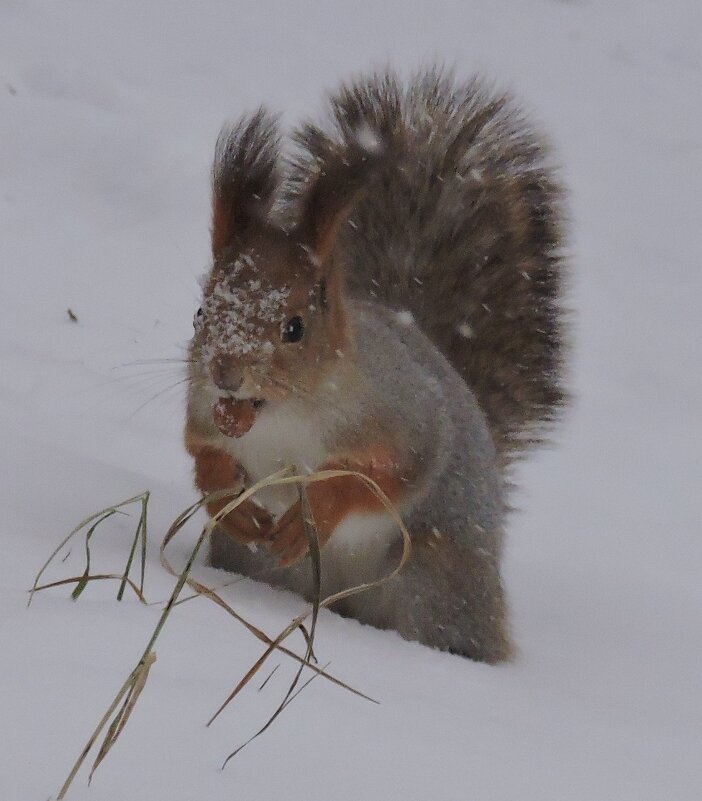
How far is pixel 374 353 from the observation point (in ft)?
5.62

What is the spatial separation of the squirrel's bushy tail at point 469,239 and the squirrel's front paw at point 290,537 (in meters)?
0.62

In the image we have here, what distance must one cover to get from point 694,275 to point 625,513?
1428mm

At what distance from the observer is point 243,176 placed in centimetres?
160

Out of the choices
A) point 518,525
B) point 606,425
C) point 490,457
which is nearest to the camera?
point 490,457

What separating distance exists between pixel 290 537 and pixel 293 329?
0.86 feet

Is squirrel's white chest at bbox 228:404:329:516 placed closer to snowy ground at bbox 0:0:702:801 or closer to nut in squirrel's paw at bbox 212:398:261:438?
nut in squirrel's paw at bbox 212:398:261:438

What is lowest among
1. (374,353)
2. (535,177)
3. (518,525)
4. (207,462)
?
(518,525)

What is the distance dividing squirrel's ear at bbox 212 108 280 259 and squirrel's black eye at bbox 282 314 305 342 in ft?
0.50

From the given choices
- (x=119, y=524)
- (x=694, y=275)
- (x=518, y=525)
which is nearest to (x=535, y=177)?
(x=518, y=525)

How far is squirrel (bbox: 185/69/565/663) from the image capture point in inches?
61.7

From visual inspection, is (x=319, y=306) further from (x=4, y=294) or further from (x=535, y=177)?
(x=4, y=294)

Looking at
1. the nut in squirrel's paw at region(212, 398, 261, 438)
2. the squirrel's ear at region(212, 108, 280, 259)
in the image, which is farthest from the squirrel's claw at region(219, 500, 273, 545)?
the squirrel's ear at region(212, 108, 280, 259)

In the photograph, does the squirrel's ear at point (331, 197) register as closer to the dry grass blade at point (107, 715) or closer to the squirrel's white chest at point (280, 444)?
the squirrel's white chest at point (280, 444)

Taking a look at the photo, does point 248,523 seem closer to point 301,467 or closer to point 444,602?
point 301,467
